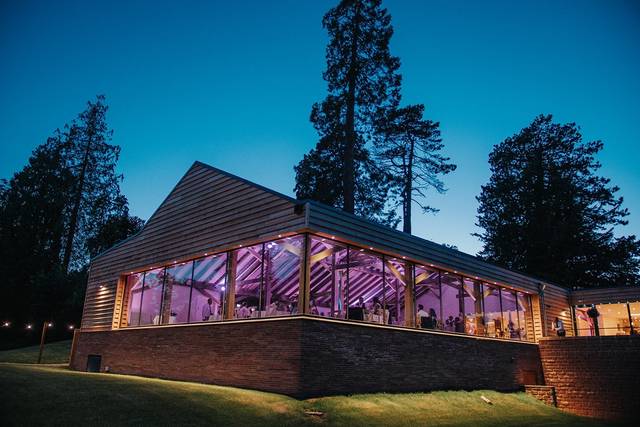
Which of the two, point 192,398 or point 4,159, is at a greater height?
point 4,159

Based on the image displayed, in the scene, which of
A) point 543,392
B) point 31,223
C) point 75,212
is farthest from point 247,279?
point 31,223

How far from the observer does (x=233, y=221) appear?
1329 cm

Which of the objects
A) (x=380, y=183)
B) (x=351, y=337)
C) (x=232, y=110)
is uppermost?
(x=232, y=110)

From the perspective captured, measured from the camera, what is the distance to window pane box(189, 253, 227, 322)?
1345 cm

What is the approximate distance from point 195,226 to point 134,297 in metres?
4.48

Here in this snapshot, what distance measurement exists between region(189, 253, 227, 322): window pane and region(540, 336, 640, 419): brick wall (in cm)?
1257

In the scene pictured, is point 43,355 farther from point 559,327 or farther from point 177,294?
point 559,327

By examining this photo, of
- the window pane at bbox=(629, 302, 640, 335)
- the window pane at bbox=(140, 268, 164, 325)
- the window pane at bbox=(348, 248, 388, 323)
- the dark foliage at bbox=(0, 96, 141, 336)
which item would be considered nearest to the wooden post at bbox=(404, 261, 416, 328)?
the window pane at bbox=(348, 248, 388, 323)

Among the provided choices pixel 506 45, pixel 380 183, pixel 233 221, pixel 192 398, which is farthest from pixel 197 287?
pixel 506 45

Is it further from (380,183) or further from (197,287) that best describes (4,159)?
(197,287)

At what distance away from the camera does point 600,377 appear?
1628 cm

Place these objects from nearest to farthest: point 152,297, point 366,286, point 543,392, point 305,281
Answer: point 305,281
point 366,286
point 152,297
point 543,392

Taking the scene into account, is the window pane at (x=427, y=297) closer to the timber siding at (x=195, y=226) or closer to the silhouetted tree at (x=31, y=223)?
the timber siding at (x=195, y=226)

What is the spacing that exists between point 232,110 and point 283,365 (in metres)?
149
